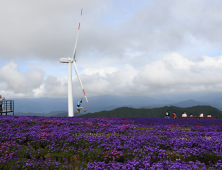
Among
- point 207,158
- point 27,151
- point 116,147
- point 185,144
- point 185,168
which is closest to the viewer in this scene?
point 185,168

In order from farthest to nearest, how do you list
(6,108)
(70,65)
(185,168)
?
(70,65), (6,108), (185,168)

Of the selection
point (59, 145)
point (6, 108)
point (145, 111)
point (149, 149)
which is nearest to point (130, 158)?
point (149, 149)

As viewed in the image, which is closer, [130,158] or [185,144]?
[130,158]

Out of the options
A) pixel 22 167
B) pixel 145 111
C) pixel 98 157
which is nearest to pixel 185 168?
pixel 98 157

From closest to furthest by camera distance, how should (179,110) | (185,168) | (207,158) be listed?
(185,168) < (207,158) < (179,110)

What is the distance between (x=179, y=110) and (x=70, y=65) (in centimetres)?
12934

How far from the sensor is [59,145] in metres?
10.8

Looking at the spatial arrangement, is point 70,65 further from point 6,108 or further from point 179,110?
point 179,110

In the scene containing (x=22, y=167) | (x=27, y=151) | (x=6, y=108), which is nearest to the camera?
(x=22, y=167)

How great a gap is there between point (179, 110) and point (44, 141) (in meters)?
151

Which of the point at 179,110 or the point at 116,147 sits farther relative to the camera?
the point at 179,110

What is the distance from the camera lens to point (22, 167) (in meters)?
7.41

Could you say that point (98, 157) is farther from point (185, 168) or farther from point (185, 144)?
point (185, 144)

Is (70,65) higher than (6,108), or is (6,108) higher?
(70,65)
